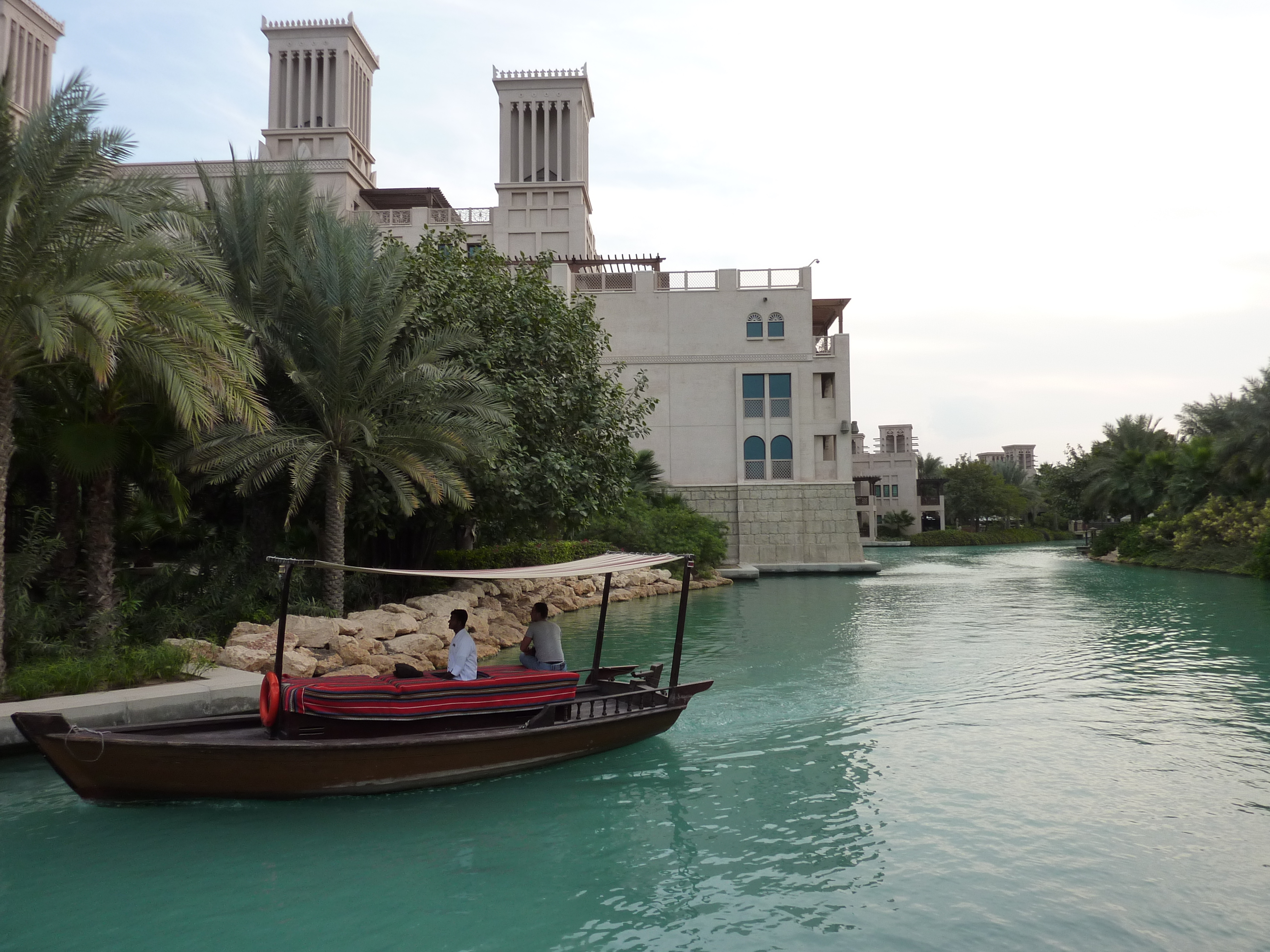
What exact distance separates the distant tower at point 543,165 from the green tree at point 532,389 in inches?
1235

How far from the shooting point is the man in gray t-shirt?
10.4 meters

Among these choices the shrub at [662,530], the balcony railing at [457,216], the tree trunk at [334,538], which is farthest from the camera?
the balcony railing at [457,216]

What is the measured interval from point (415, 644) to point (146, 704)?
5783 mm

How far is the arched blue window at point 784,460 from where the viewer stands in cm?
4172

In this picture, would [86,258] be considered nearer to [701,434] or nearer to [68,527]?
[68,527]

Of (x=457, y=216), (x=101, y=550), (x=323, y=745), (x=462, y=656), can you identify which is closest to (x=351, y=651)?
(x=101, y=550)

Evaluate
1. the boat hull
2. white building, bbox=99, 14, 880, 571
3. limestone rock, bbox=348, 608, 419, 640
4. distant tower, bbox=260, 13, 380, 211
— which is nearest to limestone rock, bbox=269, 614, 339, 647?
limestone rock, bbox=348, 608, 419, 640

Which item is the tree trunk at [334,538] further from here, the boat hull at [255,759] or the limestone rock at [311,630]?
the boat hull at [255,759]

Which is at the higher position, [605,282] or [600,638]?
[605,282]

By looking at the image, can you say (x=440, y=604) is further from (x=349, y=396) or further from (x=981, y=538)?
(x=981, y=538)

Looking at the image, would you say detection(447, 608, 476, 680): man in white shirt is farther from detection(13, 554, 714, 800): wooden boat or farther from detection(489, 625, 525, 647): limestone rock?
detection(489, 625, 525, 647): limestone rock

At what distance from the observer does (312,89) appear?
57.2 metres

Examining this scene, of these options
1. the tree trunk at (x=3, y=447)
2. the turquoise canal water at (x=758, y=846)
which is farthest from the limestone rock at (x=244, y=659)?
the turquoise canal water at (x=758, y=846)

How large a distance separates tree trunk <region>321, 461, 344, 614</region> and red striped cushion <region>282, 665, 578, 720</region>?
23.3 ft
